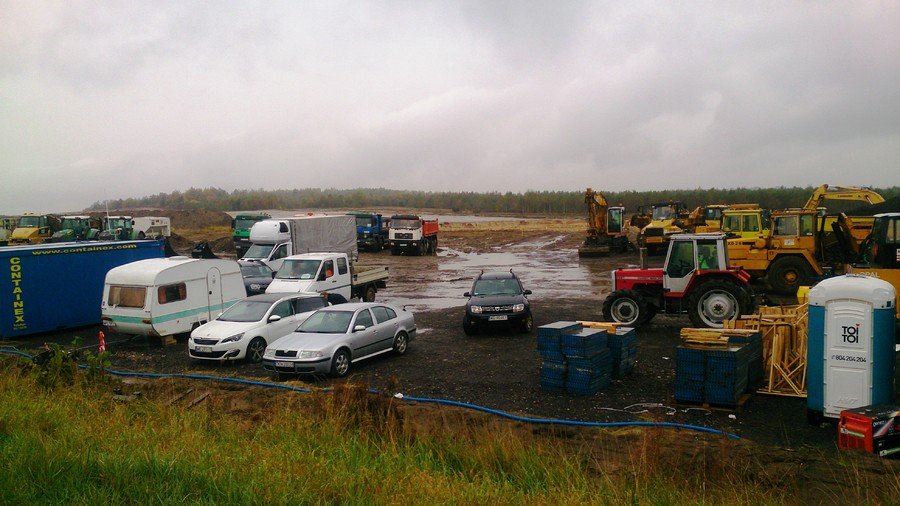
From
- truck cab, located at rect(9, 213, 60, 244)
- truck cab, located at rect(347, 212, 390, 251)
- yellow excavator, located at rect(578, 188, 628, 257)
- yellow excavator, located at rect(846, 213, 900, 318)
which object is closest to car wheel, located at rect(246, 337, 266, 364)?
yellow excavator, located at rect(846, 213, 900, 318)

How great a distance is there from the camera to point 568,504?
562 centimetres

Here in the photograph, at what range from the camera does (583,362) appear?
10508mm

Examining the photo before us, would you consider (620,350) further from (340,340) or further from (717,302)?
(340,340)

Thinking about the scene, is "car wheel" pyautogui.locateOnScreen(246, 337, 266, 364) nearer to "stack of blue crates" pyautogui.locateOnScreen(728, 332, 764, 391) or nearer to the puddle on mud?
the puddle on mud

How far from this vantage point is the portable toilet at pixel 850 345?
8383 mm

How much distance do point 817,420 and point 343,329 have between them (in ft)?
27.4

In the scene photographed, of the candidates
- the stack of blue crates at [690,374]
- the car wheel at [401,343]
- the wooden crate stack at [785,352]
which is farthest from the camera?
the car wheel at [401,343]

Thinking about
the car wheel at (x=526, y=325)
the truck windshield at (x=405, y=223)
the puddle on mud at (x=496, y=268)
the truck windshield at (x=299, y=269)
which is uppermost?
the truck windshield at (x=405, y=223)

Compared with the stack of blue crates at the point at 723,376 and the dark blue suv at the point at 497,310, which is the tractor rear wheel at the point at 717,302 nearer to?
the dark blue suv at the point at 497,310

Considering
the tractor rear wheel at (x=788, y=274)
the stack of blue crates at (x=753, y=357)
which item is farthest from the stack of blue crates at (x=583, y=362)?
the tractor rear wheel at (x=788, y=274)

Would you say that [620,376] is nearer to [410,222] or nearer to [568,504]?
[568,504]

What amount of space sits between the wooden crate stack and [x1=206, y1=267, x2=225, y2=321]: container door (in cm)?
1304

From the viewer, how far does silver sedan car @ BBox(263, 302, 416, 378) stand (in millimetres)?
12008

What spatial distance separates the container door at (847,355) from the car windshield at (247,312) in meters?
11.0
